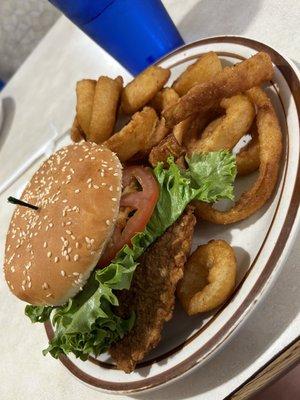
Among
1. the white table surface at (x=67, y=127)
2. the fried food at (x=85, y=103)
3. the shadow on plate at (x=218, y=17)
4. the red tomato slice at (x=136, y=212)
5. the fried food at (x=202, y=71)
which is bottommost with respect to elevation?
the white table surface at (x=67, y=127)

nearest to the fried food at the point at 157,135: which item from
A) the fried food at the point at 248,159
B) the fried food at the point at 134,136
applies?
the fried food at the point at 134,136

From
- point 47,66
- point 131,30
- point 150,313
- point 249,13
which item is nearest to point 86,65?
point 47,66

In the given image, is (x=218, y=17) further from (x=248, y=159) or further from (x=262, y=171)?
(x=262, y=171)

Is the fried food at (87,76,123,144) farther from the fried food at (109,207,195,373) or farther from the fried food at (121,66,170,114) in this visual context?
the fried food at (109,207,195,373)

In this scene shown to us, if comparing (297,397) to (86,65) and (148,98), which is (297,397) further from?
(86,65)

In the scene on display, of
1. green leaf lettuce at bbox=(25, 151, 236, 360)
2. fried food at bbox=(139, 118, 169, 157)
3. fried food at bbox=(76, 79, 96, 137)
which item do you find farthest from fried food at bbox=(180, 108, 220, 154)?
fried food at bbox=(76, 79, 96, 137)

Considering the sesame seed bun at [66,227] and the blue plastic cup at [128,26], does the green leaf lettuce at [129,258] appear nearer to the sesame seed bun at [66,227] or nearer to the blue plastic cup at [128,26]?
the sesame seed bun at [66,227]

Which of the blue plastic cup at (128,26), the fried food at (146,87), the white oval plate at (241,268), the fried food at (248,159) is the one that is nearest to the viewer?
the white oval plate at (241,268)
